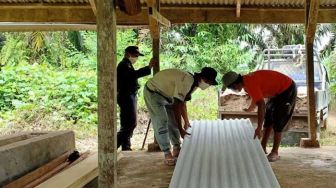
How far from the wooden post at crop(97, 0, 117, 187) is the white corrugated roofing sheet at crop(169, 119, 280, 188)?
0.73 metres

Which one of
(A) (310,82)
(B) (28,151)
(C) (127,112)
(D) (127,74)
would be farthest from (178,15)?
(B) (28,151)

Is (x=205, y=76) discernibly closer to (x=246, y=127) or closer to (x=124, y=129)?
(x=246, y=127)

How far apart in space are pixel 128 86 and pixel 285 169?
234cm

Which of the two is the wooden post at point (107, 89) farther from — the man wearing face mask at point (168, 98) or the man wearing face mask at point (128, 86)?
the man wearing face mask at point (128, 86)

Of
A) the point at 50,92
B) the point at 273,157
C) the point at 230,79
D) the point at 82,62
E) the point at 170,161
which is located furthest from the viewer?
the point at 82,62

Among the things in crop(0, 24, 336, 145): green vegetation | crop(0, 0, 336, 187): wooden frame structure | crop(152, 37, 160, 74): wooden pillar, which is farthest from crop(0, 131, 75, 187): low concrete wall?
crop(0, 24, 336, 145): green vegetation

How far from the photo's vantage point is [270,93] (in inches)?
189

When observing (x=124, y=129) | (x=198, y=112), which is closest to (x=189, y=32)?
(x=198, y=112)

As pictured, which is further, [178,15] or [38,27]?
[178,15]

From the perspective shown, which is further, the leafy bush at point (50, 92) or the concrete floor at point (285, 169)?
the leafy bush at point (50, 92)

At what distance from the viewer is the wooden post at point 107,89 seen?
2.88 meters

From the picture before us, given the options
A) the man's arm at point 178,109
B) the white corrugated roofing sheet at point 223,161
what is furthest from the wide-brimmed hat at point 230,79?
the white corrugated roofing sheet at point 223,161

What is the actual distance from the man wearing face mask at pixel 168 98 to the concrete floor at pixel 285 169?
357 millimetres

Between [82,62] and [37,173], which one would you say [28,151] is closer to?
[37,173]
